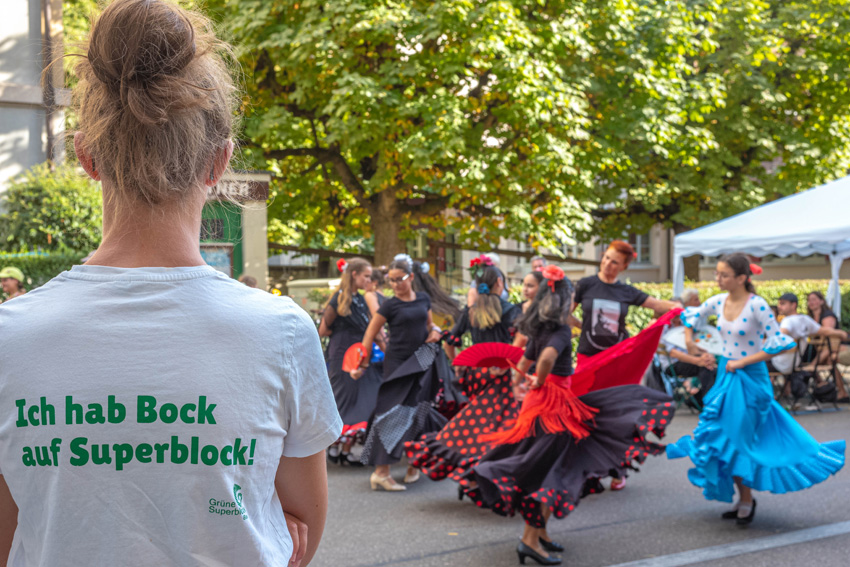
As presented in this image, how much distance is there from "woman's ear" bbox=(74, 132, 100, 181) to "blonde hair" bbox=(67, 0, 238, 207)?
1 centimetres

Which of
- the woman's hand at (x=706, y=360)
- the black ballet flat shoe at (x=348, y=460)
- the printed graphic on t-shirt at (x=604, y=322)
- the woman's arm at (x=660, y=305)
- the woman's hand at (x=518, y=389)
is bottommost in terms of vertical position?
the black ballet flat shoe at (x=348, y=460)

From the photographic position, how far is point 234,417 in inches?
48.2

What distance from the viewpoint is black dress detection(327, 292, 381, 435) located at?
28.2ft

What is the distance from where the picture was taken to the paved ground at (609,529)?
5305 mm

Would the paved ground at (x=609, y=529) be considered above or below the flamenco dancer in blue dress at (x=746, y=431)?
below

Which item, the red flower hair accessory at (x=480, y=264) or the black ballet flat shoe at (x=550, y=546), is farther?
the red flower hair accessory at (x=480, y=264)

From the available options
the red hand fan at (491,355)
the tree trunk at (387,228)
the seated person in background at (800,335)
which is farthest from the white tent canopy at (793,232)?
the red hand fan at (491,355)

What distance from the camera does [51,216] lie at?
12.7 meters

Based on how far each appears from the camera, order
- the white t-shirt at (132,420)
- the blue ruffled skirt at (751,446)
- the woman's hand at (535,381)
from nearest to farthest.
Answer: the white t-shirt at (132,420) → the woman's hand at (535,381) → the blue ruffled skirt at (751,446)

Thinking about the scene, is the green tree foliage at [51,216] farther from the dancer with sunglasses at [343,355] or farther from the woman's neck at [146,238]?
the woman's neck at [146,238]

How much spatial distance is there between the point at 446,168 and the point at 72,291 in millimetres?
15614

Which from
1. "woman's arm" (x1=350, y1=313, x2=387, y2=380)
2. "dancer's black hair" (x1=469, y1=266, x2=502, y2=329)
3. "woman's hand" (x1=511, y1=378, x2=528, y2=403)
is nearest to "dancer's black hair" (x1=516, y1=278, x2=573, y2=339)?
"woman's hand" (x1=511, y1=378, x2=528, y2=403)

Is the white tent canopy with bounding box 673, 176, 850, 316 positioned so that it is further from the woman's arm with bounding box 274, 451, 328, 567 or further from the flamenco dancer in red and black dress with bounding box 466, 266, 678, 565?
the woman's arm with bounding box 274, 451, 328, 567

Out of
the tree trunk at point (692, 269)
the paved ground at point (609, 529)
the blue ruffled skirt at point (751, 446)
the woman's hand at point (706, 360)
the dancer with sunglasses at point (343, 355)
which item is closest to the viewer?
the paved ground at point (609, 529)
